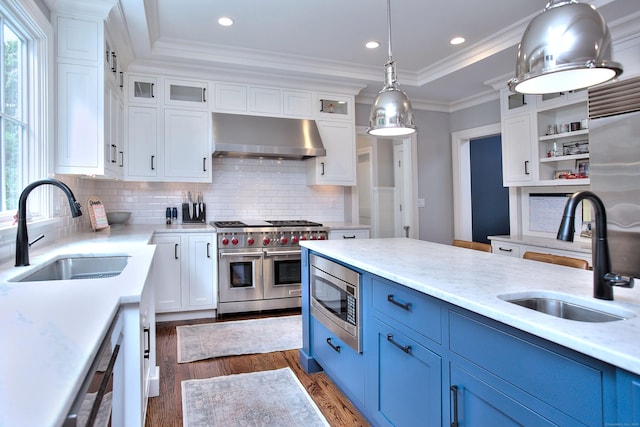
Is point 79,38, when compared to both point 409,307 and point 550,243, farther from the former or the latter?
point 550,243

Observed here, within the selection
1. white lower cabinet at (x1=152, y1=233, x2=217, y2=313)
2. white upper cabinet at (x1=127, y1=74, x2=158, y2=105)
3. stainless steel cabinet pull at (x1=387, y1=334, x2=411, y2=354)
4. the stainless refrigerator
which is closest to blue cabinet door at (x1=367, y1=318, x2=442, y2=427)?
stainless steel cabinet pull at (x1=387, y1=334, x2=411, y2=354)

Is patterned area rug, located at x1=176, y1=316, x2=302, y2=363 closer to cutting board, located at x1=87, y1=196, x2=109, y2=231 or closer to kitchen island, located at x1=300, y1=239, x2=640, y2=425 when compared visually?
kitchen island, located at x1=300, y1=239, x2=640, y2=425

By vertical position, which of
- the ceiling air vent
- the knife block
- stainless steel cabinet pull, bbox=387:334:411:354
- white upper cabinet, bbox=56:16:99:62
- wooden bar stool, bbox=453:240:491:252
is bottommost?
stainless steel cabinet pull, bbox=387:334:411:354

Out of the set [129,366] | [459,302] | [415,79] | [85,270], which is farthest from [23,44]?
Answer: [415,79]

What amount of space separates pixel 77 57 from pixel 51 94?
35 centimetres

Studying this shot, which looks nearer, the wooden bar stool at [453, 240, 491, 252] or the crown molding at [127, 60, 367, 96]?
the wooden bar stool at [453, 240, 491, 252]

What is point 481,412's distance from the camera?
1.28 m

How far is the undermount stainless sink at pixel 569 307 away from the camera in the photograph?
1224mm

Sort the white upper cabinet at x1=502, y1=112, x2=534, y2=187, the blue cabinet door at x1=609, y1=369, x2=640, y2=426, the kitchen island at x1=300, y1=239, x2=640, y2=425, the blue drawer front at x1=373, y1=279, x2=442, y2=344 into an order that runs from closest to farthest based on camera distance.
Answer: the blue cabinet door at x1=609, y1=369, x2=640, y2=426
the kitchen island at x1=300, y1=239, x2=640, y2=425
the blue drawer front at x1=373, y1=279, x2=442, y2=344
the white upper cabinet at x1=502, y1=112, x2=534, y2=187

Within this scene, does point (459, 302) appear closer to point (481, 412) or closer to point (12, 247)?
point (481, 412)

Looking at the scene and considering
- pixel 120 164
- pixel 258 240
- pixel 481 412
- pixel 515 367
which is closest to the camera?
pixel 515 367

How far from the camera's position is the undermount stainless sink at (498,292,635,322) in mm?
1224

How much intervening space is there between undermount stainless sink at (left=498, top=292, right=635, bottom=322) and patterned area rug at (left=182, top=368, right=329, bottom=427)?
4.36 feet

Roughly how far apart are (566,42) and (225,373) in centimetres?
270
